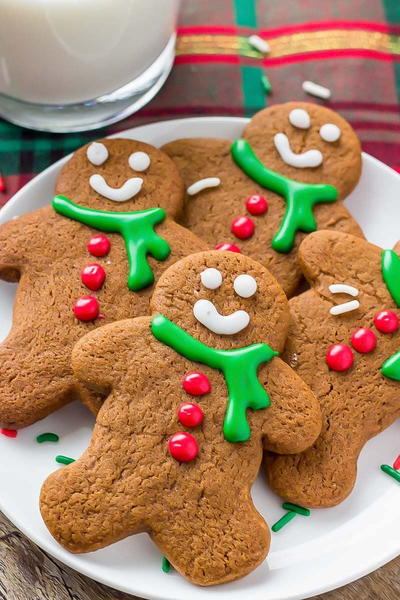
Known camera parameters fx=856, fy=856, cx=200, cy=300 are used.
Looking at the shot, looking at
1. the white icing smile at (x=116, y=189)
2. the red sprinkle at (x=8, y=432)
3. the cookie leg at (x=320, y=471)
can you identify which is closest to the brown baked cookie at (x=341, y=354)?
the cookie leg at (x=320, y=471)

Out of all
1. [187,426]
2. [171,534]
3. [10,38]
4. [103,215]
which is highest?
[10,38]

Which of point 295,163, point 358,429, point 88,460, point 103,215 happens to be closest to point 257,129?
point 295,163

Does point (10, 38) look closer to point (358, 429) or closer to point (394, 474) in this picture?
point (358, 429)

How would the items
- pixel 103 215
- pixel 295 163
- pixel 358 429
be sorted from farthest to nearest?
pixel 295 163, pixel 103 215, pixel 358 429

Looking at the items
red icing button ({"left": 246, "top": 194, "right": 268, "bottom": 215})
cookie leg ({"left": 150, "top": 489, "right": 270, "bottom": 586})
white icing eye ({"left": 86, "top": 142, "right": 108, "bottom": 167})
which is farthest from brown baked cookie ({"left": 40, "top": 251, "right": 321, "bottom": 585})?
white icing eye ({"left": 86, "top": 142, "right": 108, "bottom": 167})

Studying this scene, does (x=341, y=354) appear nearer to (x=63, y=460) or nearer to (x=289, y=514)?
(x=289, y=514)

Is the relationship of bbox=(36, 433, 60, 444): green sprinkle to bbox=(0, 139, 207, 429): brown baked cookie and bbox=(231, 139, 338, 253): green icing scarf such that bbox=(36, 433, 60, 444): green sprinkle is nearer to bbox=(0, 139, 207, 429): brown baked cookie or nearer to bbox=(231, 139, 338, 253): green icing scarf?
bbox=(0, 139, 207, 429): brown baked cookie
